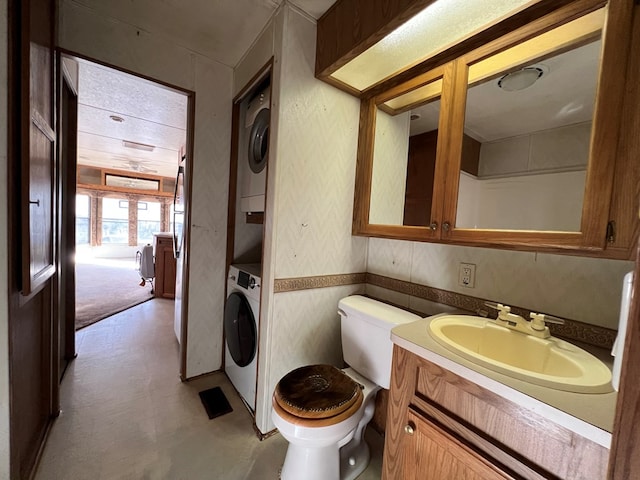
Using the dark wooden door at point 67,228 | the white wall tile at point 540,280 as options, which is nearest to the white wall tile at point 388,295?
the white wall tile at point 540,280

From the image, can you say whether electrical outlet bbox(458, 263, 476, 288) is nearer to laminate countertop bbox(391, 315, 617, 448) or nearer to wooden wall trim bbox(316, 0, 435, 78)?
laminate countertop bbox(391, 315, 617, 448)

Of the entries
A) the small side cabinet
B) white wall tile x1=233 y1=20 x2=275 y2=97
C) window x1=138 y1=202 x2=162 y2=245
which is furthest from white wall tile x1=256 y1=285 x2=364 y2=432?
window x1=138 y1=202 x2=162 y2=245

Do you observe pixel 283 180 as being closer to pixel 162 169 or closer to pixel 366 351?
pixel 366 351

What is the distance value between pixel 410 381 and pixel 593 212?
80 cm

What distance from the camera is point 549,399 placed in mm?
615

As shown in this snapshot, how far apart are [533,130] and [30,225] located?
1952mm

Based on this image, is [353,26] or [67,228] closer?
[353,26]

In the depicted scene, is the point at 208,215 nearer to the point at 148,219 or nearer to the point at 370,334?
the point at 370,334

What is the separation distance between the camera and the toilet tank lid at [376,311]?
4.05 ft

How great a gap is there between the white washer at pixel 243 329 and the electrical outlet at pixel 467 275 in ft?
3.69

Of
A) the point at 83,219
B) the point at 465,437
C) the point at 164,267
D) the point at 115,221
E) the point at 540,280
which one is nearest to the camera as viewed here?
the point at 465,437

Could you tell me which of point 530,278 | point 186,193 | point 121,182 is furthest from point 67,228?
point 121,182

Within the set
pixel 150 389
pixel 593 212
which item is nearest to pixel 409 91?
pixel 593 212

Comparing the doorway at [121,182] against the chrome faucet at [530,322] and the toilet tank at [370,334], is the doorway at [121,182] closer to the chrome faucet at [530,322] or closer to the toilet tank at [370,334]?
the toilet tank at [370,334]
